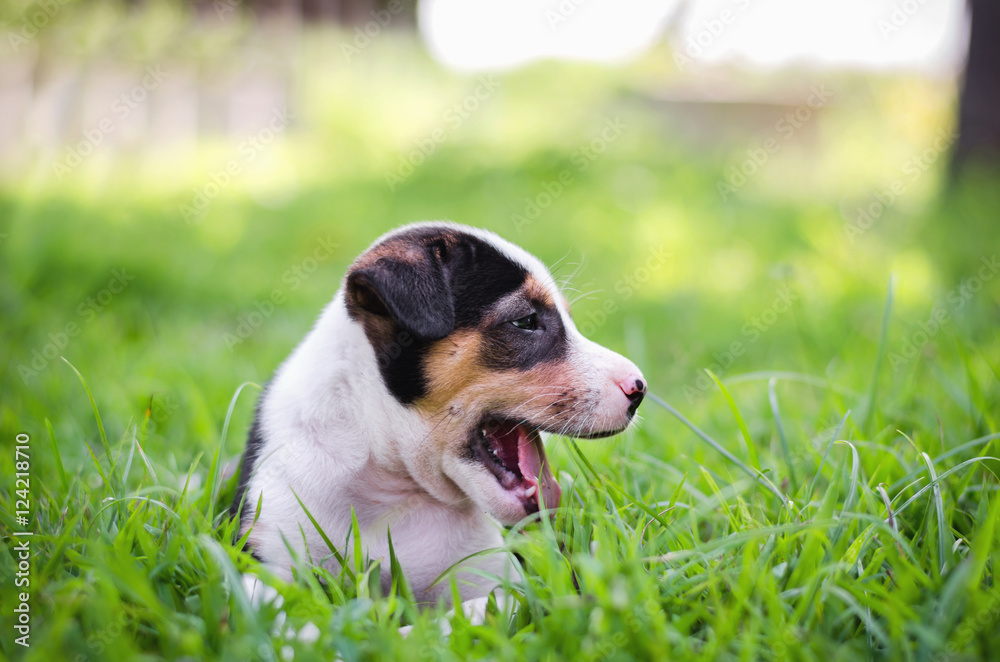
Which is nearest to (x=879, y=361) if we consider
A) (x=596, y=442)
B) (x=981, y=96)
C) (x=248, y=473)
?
(x=596, y=442)

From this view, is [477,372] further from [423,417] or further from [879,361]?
[879,361]

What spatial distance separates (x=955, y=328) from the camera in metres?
4.90

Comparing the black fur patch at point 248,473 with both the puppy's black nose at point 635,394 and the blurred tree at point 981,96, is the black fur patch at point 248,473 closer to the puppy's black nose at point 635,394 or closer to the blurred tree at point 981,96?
the puppy's black nose at point 635,394

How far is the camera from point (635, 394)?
264cm

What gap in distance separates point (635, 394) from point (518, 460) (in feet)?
1.61

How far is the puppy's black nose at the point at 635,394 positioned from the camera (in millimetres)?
2633

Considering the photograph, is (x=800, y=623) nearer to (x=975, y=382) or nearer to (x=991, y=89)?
(x=975, y=382)

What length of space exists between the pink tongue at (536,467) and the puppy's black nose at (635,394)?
0.37 m

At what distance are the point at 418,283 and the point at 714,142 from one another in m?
12.6

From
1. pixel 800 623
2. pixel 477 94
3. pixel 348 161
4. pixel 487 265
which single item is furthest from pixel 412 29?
pixel 800 623

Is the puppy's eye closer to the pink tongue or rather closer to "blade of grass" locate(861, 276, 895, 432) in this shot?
the pink tongue

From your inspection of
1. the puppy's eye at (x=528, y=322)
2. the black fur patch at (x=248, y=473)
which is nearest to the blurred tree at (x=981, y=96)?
the puppy's eye at (x=528, y=322)

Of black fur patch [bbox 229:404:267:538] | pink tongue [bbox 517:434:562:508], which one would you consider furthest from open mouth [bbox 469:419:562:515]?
black fur patch [bbox 229:404:267:538]

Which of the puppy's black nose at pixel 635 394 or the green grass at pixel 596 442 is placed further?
the puppy's black nose at pixel 635 394
